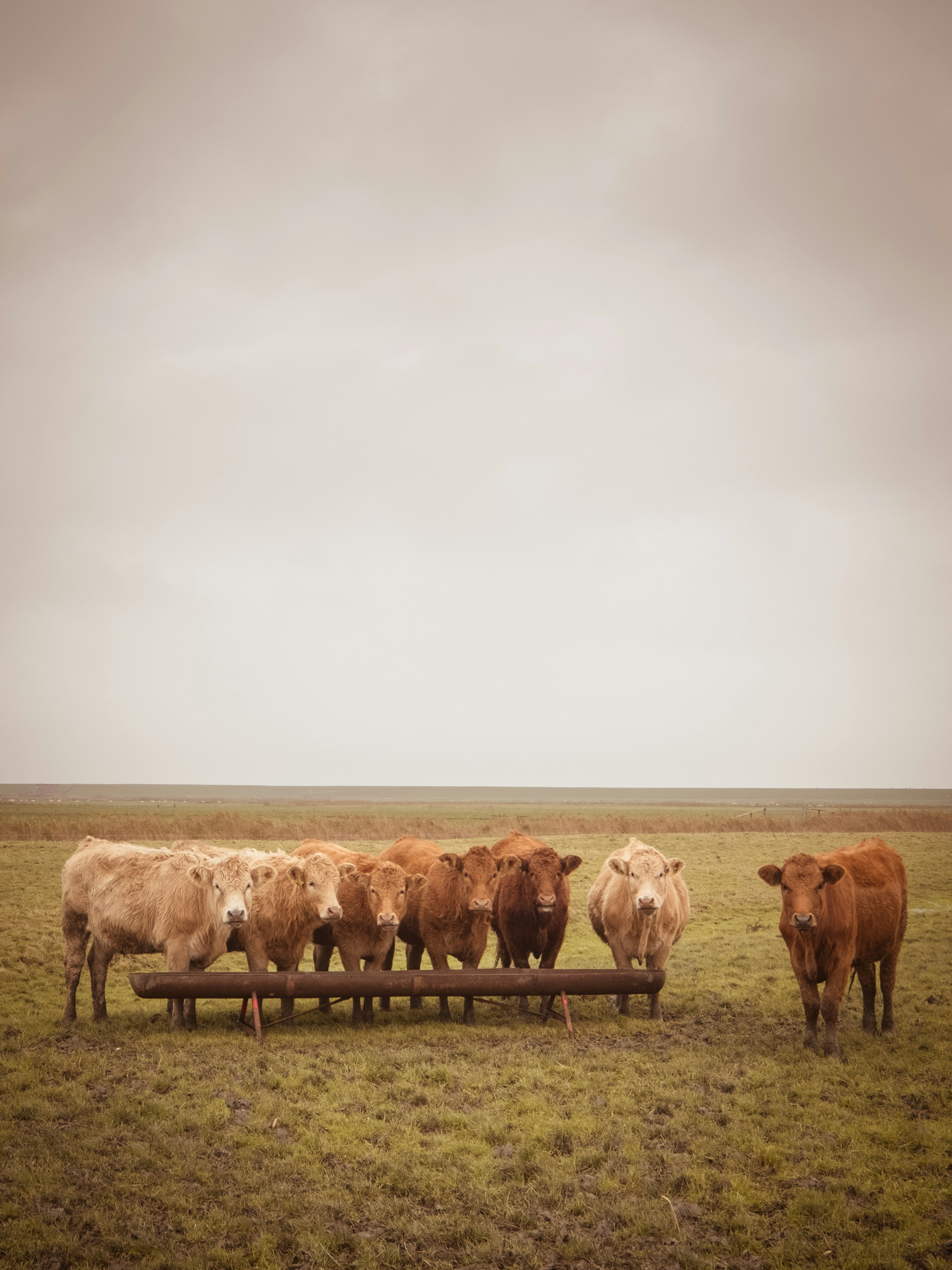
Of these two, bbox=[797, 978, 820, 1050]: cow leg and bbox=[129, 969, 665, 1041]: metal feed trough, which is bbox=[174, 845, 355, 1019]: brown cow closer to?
bbox=[129, 969, 665, 1041]: metal feed trough

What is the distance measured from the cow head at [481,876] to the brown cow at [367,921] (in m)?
0.82

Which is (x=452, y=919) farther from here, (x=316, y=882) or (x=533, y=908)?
(x=316, y=882)

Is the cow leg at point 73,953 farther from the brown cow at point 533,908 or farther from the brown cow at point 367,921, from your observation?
the brown cow at point 533,908

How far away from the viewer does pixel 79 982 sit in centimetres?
1286

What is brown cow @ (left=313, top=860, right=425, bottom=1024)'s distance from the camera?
1096 centimetres

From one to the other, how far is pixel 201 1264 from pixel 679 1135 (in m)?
4.14

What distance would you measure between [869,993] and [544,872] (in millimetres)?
4391

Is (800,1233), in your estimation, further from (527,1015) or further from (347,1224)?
(527,1015)

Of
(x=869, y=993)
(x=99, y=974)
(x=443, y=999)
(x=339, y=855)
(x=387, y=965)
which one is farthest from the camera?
(x=339, y=855)

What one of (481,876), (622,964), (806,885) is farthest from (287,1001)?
(806,885)

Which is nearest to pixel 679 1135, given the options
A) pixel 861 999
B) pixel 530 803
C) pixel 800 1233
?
pixel 800 1233

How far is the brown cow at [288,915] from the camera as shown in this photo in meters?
10.9

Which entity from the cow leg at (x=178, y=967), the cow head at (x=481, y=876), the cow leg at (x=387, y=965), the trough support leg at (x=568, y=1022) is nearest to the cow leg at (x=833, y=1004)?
the trough support leg at (x=568, y=1022)

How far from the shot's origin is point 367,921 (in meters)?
11.5
